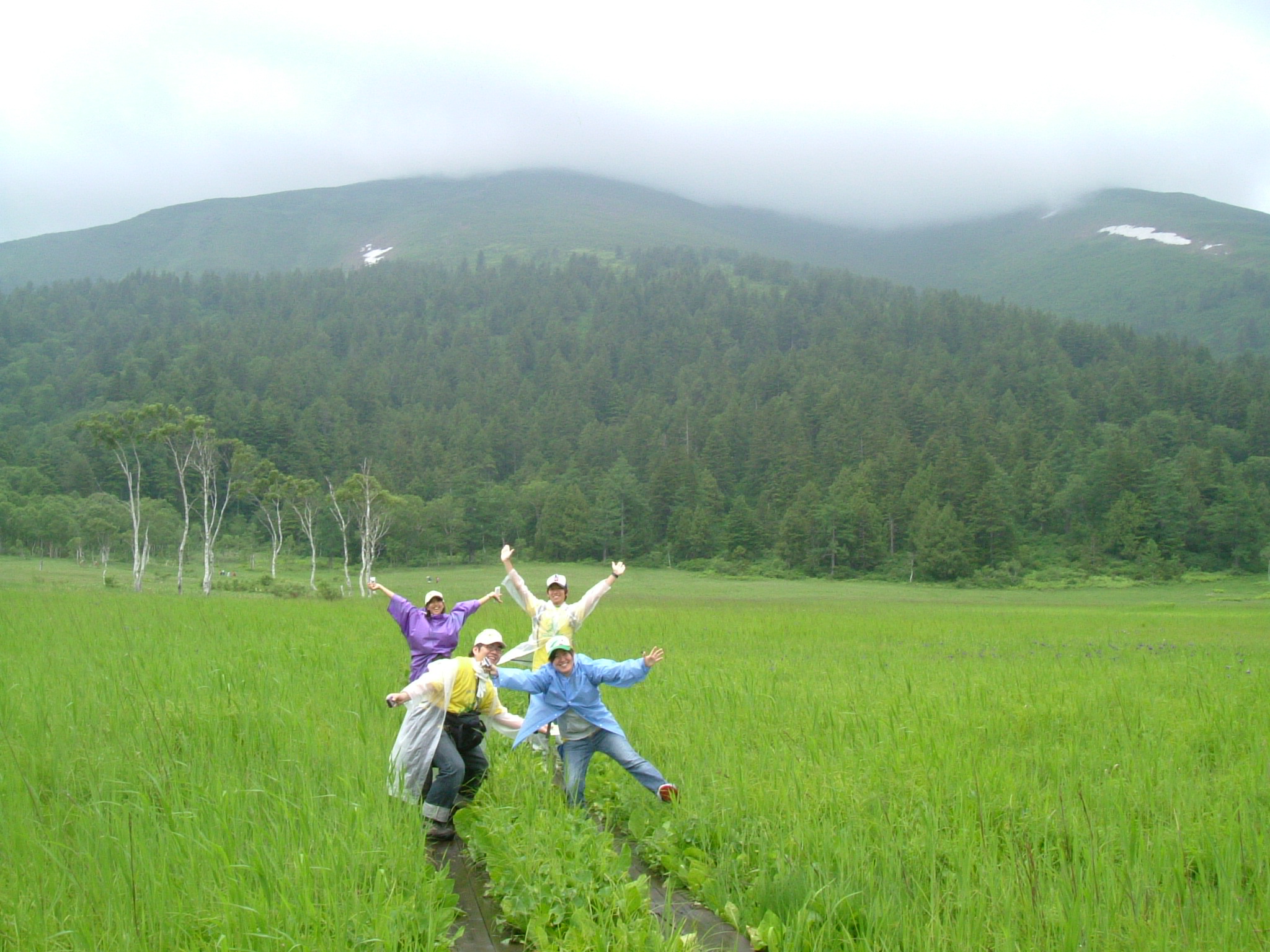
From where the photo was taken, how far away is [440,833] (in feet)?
23.1

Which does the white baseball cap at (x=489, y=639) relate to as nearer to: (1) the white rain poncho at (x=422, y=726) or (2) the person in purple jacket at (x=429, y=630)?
(1) the white rain poncho at (x=422, y=726)

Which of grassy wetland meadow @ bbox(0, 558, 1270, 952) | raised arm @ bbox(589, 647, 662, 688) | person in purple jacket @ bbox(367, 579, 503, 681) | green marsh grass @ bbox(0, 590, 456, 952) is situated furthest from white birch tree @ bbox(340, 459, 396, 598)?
raised arm @ bbox(589, 647, 662, 688)

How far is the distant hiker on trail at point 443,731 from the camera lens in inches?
272

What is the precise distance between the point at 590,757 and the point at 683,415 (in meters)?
111

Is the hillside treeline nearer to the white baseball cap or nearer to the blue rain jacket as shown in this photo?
the blue rain jacket

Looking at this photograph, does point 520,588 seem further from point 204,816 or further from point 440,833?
point 204,816

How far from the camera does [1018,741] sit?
28.5 feet

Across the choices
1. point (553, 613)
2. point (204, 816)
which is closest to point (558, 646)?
point (553, 613)

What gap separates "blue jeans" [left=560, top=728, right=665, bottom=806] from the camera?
23.0ft

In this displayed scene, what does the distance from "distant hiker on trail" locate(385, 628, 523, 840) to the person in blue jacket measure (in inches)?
17.4

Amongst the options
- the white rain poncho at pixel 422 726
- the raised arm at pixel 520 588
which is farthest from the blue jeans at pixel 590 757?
the raised arm at pixel 520 588

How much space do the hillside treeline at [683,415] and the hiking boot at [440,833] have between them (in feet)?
219

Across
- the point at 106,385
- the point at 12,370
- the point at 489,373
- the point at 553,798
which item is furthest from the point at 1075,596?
the point at 12,370

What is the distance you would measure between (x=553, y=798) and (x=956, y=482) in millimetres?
80288
